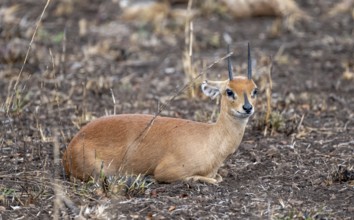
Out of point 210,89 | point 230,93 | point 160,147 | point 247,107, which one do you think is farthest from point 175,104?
point 247,107

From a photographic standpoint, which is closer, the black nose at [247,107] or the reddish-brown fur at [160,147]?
the black nose at [247,107]

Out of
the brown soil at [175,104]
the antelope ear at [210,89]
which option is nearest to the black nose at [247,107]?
the antelope ear at [210,89]

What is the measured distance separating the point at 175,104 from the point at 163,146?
2.50m

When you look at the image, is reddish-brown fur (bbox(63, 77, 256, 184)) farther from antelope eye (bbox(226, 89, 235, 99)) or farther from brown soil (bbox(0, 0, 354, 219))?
brown soil (bbox(0, 0, 354, 219))

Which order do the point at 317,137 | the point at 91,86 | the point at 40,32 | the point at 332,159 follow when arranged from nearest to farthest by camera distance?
the point at 332,159 → the point at 317,137 → the point at 91,86 → the point at 40,32

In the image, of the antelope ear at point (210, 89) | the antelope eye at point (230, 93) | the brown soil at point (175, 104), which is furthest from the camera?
the antelope ear at point (210, 89)

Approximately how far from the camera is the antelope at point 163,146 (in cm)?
662

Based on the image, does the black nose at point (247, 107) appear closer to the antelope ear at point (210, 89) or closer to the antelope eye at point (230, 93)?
the antelope eye at point (230, 93)

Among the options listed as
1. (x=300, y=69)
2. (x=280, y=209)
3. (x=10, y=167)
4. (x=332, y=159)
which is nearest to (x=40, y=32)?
(x=300, y=69)

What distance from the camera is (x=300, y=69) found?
10.8 meters

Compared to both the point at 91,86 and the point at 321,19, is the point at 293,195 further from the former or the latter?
the point at 321,19

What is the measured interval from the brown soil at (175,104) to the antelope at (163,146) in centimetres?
19

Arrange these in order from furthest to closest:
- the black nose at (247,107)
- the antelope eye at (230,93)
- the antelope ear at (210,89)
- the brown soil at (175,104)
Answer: the antelope ear at (210,89), the antelope eye at (230,93), the black nose at (247,107), the brown soil at (175,104)

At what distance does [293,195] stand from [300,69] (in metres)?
4.77
